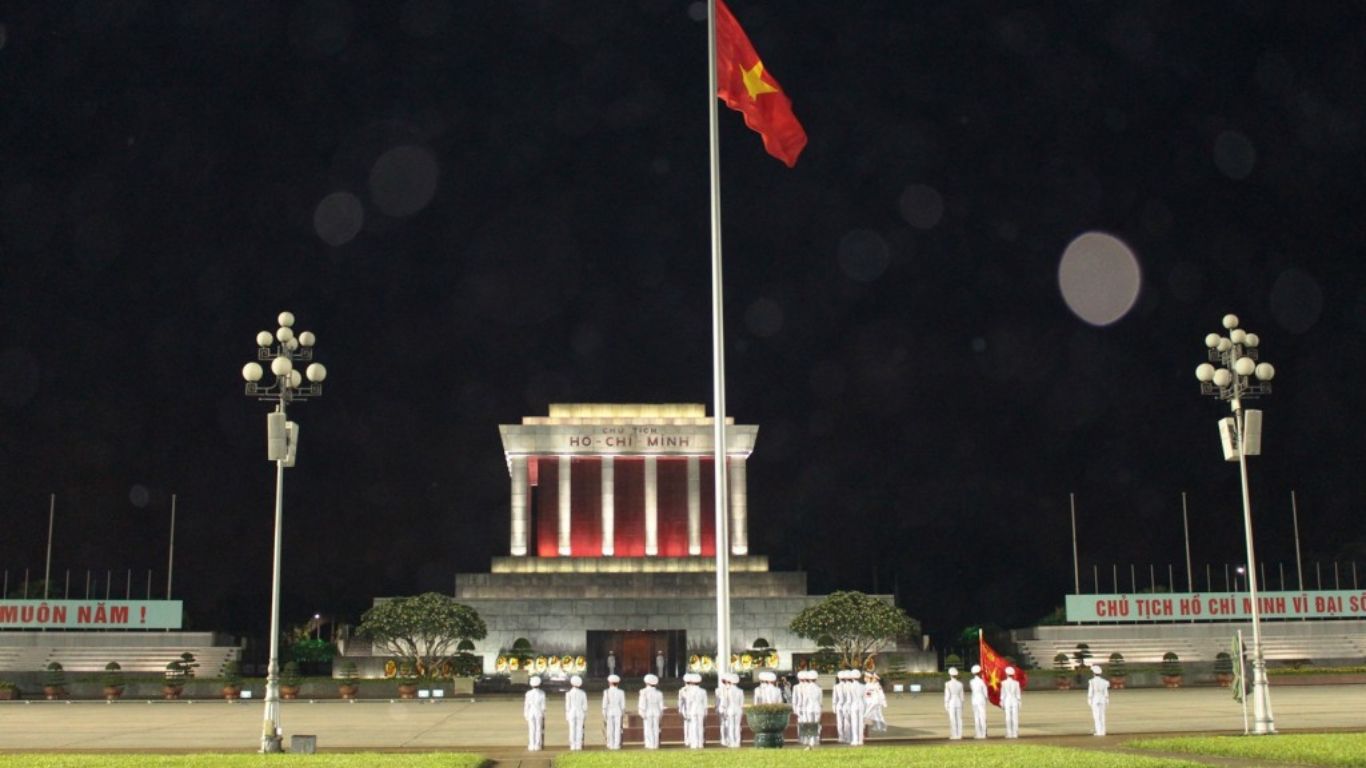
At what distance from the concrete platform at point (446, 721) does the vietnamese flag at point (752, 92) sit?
38.4 feet

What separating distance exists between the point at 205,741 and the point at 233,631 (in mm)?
68500

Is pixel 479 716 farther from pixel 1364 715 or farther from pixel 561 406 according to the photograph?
pixel 561 406

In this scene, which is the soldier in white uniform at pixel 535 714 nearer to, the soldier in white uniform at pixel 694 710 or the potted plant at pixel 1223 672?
the soldier in white uniform at pixel 694 710

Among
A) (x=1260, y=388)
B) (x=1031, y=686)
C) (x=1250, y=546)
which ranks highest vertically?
(x=1260, y=388)

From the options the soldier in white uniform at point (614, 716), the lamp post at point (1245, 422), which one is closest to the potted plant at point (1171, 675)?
the lamp post at point (1245, 422)

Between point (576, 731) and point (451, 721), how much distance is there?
30.3 feet

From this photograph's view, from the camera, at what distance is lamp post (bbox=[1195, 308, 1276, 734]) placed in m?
25.3

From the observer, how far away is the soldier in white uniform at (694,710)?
25422 millimetres

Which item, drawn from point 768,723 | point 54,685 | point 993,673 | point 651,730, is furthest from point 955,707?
point 54,685

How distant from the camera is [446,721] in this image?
33.8 meters

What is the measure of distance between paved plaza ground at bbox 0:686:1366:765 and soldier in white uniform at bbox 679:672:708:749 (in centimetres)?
265

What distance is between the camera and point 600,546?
65750 mm


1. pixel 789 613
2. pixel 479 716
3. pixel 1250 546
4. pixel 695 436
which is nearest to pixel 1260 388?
pixel 1250 546

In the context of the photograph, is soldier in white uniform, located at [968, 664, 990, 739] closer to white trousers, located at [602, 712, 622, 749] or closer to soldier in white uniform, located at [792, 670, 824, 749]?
soldier in white uniform, located at [792, 670, 824, 749]
